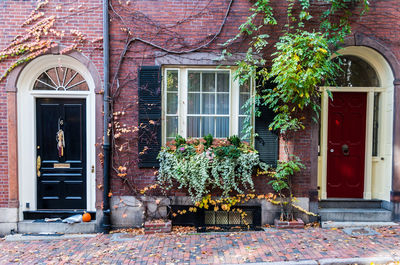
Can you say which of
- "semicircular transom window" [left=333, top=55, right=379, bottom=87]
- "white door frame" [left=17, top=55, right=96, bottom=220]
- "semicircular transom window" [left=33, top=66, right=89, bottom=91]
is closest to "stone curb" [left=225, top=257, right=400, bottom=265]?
"semicircular transom window" [left=333, top=55, right=379, bottom=87]

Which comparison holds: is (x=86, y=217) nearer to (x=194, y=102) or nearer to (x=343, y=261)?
(x=194, y=102)

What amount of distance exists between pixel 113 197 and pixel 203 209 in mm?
1944

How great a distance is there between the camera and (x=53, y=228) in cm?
562

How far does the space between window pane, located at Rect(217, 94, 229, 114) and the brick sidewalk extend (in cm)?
258

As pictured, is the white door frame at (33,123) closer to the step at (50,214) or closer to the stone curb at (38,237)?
the step at (50,214)

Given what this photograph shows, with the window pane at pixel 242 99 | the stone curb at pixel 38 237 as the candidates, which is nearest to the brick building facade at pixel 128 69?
the window pane at pixel 242 99

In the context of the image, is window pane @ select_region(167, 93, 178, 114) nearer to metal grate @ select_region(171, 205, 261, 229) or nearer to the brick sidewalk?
metal grate @ select_region(171, 205, 261, 229)

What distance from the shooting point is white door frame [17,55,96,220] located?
18.9ft

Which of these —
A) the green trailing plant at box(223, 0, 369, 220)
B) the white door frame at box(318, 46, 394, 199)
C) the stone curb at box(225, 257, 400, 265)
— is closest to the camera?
the stone curb at box(225, 257, 400, 265)

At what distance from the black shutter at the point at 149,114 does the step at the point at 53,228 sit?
176 centimetres

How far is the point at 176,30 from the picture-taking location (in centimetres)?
568

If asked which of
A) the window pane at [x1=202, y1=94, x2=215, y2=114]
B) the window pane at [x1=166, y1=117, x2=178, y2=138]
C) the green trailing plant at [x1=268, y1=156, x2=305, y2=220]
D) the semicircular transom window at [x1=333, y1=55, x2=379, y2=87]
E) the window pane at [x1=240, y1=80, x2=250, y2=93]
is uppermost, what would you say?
the semicircular transom window at [x1=333, y1=55, x2=379, y2=87]

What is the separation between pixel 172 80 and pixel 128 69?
0.96 meters

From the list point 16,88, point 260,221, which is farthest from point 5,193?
point 260,221
